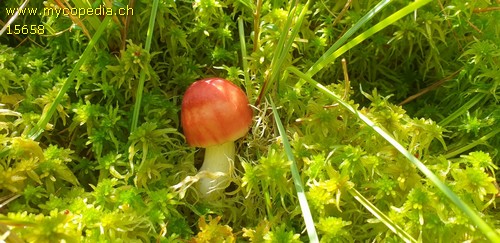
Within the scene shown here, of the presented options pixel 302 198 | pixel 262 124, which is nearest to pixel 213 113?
pixel 262 124

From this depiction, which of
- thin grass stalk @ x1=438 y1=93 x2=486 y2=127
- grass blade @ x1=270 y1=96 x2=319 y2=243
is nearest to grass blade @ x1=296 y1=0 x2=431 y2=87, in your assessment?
grass blade @ x1=270 y1=96 x2=319 y2=243

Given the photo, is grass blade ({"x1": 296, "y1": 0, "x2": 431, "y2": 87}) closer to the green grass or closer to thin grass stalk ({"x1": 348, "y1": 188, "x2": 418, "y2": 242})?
the green grass

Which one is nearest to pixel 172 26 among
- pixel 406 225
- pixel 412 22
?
pixel 412 22

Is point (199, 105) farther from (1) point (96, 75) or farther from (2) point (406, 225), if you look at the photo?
(2) point (406, 225)

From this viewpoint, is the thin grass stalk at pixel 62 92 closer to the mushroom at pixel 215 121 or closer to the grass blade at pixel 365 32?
the mushroom at pixel 215 121

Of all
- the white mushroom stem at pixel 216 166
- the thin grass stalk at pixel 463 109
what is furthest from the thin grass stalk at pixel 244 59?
the thin grass stalk at pixel 463 109

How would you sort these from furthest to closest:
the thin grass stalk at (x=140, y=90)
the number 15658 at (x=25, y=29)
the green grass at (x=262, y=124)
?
the number 15658 at (x=25, y=29), the thin grass stalk at (x=140, y=90), the green grass at (x=262, y=124)

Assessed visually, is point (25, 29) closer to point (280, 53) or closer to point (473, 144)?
point (280, 53)

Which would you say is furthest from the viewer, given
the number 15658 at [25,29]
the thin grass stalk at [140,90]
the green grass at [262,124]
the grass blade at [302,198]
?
the number 15658 at [25,29]
